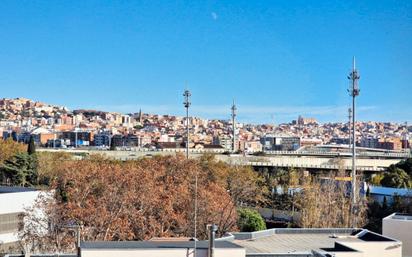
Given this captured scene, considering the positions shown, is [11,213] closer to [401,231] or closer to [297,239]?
[297,239]

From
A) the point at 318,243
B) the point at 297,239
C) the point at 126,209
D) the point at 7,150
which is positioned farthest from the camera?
the point at 7,150

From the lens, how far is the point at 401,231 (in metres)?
20.1

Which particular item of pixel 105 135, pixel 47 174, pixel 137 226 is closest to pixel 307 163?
pixel 47 174

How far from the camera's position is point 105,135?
171m

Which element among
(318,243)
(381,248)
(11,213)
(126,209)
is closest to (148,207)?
(126,209)

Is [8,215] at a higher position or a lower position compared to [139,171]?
lower

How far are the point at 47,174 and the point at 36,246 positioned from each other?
29230mm

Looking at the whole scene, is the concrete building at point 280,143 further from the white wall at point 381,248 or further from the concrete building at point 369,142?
the white wall at point 381,248

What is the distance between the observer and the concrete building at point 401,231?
19.9 meters

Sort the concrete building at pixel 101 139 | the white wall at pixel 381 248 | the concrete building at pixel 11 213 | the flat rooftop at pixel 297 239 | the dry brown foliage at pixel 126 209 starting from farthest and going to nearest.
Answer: the concrete building at pixel 101 139 → the concrete building at pixel 11 213 → the dry brown foliage at pixel 126 209 → the flat rooftop at pixel 297 239 → the white wall at pixel 381 248

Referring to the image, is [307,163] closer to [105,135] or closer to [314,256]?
[314,256]

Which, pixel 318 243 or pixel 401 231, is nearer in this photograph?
pixel 318 243

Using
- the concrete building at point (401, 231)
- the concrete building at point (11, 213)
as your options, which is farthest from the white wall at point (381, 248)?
the concrete building at point (11, 213)

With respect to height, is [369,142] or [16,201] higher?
[369,142]
